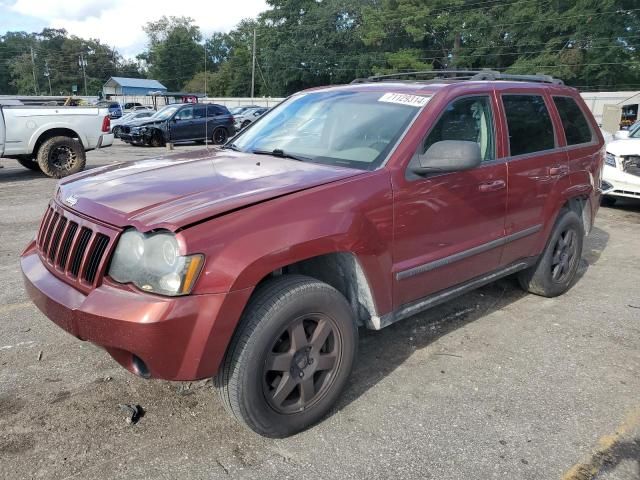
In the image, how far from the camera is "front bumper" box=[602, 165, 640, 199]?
26.7ft

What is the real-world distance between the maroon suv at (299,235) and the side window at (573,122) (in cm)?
36

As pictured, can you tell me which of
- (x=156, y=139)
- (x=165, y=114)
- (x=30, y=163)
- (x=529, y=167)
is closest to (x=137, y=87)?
(x=165, y=114)

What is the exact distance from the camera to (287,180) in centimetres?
277

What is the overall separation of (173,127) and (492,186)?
17.3m

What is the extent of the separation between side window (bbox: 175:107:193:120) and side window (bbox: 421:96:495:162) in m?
17.2

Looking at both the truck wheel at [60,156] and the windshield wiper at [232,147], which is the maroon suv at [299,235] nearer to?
the windshield wiper at [232,147]

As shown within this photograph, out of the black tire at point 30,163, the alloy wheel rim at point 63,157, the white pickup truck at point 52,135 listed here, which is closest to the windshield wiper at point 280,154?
the white pickup truck at point 52,135

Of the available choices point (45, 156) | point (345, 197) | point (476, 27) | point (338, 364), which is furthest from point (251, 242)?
point (476, 27)

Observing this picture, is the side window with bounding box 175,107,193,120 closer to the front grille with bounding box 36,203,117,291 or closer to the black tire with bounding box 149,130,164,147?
the black tire with bounding box 149,130,164,147

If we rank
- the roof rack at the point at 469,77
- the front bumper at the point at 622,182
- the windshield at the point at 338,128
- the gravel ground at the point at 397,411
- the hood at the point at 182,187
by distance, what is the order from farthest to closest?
1. the front bumper at the point at 622,182
2. the roof rack at the point at 469,77
3. the windshield at the point at 338,128
4. the gravel ground at the point at 397,411
5. the hood at the point at 182,187

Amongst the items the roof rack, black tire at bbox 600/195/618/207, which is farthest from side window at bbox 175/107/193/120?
the roof rack

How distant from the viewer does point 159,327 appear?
2.18 m

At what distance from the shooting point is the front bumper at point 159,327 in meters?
2.20

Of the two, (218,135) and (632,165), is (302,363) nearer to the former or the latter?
(632,165)
